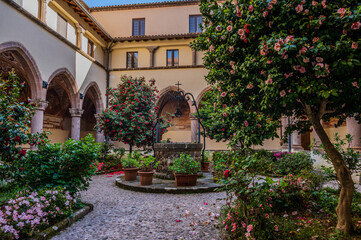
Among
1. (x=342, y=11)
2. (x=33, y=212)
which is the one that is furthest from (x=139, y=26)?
(x=342, y=11)

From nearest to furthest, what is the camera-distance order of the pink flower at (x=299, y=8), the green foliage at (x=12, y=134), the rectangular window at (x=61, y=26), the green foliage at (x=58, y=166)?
the pink flower at (x=299, y=8)
the green foliage at (x=12, y=134)
the green foliage at (x=58, y=166)
the rectangular window at (x=61, y=26)

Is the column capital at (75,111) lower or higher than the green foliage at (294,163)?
higher

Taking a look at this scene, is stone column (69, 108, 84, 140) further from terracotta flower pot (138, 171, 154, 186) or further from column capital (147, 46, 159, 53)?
terracotta flower pot (138, 171, 154, 186)

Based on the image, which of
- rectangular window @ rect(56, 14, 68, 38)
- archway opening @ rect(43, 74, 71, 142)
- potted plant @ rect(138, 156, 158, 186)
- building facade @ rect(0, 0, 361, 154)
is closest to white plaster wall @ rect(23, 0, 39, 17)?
building facade @ rect(0, 0, 361, 154)

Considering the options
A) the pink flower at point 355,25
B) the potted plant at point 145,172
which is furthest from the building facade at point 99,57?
the pink flower at point 355,25

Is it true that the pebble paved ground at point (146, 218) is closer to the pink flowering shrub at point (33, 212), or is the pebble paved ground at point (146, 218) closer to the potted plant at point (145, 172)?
the pink flowering shrub at point (33, 212)

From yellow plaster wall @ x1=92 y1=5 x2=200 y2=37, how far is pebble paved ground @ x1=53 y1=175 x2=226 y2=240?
1392cm

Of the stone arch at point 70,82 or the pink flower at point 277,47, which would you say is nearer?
the pink flower at point 277,47

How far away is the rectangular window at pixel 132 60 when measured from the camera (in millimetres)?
16469

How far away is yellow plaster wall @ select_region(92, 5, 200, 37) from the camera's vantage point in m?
16.7

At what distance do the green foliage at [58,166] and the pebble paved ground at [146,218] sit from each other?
27.1 inches

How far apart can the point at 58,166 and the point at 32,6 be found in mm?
8836

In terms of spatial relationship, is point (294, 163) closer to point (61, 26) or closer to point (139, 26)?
point (61, 26)

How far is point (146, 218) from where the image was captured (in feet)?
12.2
